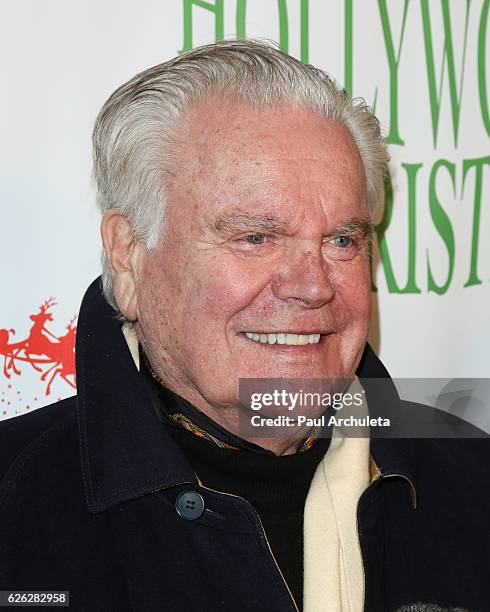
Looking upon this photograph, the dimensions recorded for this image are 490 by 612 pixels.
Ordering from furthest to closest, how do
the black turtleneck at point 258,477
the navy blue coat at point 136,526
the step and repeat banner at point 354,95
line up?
the step and repeat banner at point 354,95 → the black turtleneck at point 258,477 → the navy blue coat at point 136,526

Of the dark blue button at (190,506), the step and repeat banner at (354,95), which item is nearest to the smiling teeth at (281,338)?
the dark blue button at (190,506)

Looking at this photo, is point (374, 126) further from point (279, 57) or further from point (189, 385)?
point (189, 385)

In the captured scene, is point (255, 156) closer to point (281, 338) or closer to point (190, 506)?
point (281, 338)

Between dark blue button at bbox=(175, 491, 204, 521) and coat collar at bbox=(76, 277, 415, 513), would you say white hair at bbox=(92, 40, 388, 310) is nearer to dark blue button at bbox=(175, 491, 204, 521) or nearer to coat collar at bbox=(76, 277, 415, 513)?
coat collar at bbox=(76, 277, 415, 513)

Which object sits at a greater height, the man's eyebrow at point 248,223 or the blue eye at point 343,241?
the man's eyebrow at point 248,223

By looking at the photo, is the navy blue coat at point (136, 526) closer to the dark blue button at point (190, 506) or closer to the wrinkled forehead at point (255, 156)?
the dark blue button at point (190, 506)

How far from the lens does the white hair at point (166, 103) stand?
1.44 meters

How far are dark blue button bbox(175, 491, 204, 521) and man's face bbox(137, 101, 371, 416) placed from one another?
15cm

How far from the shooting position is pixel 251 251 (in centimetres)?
138

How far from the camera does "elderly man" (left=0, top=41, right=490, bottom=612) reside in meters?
1.32

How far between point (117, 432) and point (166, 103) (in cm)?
49

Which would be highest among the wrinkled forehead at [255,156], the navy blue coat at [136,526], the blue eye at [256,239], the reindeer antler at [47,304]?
the wrinkled forehead at [255,156]

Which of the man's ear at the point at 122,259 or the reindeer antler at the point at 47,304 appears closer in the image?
the man's ear at the point at 122,259

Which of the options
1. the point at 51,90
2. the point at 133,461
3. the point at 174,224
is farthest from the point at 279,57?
the point at 133,461
